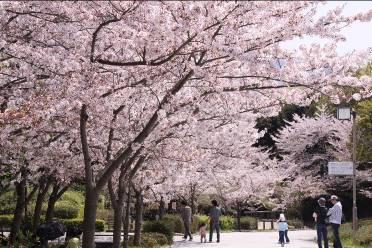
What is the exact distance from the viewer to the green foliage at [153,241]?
1692cm

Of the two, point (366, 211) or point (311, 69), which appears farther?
point (366, 211)

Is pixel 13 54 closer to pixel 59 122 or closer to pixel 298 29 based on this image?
pixel 59 122

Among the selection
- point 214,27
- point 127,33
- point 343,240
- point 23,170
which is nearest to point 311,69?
point 214,27

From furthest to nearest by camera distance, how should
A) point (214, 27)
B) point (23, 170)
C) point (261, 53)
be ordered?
1. point (23, 170)
2. point (261, 53)
3. point (214, 27)

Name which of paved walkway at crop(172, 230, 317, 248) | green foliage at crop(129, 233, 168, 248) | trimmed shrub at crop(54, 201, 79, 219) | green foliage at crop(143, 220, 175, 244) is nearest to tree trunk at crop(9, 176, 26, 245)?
green foliage at crop(129, 233, 168, 248)

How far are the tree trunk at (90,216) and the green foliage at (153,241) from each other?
740 cm

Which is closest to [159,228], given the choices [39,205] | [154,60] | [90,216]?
[39,205]

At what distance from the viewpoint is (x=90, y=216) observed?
9.34m

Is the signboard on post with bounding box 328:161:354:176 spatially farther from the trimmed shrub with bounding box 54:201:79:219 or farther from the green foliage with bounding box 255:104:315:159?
the green foliage with bounding box 255:104:315:159

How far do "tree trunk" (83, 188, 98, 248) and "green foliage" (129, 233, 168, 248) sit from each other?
740cm

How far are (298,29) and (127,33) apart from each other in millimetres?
2423

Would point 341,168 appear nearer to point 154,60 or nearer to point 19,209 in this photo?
point 19,209

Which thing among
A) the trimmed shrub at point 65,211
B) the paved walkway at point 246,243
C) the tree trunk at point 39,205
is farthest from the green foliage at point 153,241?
the trimmed shrub at point 65,211

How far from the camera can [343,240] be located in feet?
67.9
